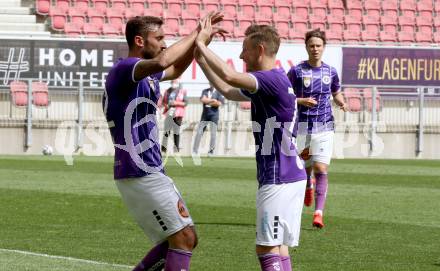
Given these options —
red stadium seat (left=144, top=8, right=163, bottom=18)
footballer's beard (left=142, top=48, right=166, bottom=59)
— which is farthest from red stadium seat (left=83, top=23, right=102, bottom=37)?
footballer's beard (left=142, top=48, right=166, bottom=59)

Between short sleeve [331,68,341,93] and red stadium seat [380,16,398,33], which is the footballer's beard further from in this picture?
red stadium seat [380,16,398,33]

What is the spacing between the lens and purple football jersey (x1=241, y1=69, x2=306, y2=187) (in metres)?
6.92

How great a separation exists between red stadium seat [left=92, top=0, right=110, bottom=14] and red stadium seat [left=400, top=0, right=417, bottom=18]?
976 cm

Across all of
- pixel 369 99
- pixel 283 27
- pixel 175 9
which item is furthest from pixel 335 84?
pixel 283 27

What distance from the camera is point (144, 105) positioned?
23.0ft

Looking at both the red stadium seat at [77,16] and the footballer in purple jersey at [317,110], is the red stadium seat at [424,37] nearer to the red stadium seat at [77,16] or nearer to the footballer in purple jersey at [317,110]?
the red stadium seat at [77,16]

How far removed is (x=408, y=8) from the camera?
115 feet

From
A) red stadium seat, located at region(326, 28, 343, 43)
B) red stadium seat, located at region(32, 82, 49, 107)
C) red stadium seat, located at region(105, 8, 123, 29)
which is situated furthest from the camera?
red stadium seat, located at region(326, 28, 343, 43)

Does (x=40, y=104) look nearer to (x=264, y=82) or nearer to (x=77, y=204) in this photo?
Answer: (x=77, y=204)

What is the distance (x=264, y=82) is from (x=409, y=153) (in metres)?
23.5

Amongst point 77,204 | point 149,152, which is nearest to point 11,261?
point 149,152

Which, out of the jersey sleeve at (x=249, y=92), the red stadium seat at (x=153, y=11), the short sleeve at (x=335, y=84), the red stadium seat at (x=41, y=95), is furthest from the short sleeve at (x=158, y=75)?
the red stadium seat at (x=153, y=11)

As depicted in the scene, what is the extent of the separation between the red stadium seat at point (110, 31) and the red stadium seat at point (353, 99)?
6792 millimetres

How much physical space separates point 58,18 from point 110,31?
1532mm
